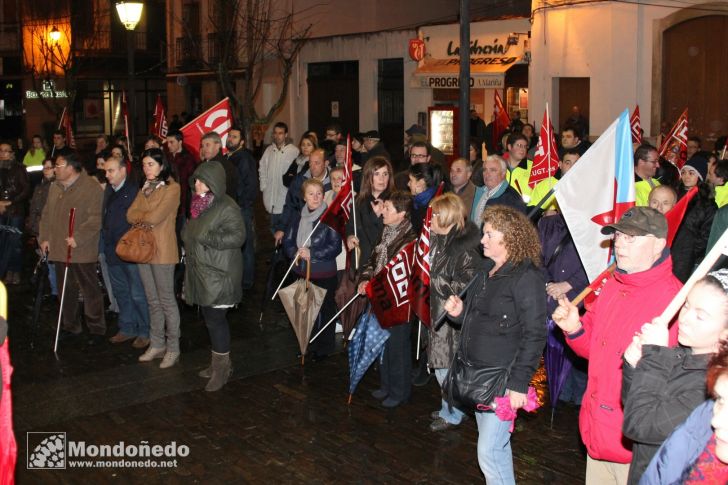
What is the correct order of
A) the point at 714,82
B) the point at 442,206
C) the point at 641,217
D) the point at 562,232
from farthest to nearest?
1. the point at 714,82
2. the point at 562,232
3. the point at 442,206
4. the point at 641,217

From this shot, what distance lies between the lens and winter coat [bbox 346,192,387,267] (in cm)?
849

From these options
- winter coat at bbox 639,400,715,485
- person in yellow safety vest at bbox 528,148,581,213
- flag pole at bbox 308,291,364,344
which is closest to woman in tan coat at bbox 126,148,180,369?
flag pole at bbox 308,291,364,344

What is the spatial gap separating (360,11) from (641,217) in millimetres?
29961

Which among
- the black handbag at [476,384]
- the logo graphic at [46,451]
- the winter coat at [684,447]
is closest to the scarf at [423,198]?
the black handbag at [476,384]

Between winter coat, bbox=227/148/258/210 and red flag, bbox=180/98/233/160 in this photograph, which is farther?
winter coat, bbox=227/148/258/210

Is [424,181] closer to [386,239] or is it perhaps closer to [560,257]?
[386,239]

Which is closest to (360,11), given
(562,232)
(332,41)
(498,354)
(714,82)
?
(332,41)

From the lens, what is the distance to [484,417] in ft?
17.0

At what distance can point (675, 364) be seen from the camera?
140 inches

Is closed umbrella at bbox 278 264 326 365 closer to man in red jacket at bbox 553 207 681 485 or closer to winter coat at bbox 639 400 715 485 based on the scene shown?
man in red jacket at bbox 553 207 681 485

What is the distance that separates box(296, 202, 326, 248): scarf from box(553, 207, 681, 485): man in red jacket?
184 inches

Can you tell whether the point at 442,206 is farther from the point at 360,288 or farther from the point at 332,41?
the point at 332,41

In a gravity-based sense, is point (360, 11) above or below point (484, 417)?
above

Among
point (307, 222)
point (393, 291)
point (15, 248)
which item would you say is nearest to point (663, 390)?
point (393, 291)
